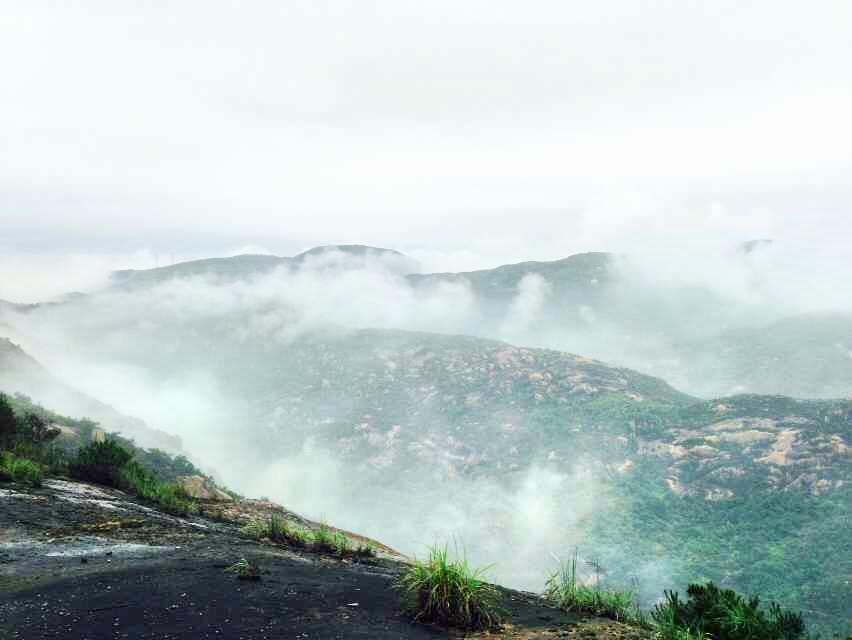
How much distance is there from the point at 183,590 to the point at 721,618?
11.4m

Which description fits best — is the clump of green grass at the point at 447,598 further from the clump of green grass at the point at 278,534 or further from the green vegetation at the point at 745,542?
the green vegetation at the point at 745,542

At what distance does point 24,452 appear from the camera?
925 inches

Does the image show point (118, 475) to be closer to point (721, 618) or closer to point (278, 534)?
point (278, 534)

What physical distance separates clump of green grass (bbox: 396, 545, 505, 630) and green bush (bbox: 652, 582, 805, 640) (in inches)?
141

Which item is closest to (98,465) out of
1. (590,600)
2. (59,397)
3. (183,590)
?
(183,590)

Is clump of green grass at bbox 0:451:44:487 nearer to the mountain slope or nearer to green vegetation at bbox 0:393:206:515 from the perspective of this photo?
green vegetation at bbox 0:393:206:515

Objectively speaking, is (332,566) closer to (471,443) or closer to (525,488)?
(525,488)

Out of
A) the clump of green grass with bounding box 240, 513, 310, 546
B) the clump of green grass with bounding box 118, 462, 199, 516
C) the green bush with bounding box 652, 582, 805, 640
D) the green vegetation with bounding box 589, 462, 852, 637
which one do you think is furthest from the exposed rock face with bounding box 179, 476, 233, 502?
the green vegetation with bounding box 589, 462, 852, 637

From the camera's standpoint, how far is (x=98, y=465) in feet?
74.5

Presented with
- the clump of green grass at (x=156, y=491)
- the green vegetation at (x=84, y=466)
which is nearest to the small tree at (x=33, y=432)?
the green vegetation at (x=84, y=466)

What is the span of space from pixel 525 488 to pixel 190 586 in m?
141

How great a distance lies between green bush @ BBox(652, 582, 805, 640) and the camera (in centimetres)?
1067

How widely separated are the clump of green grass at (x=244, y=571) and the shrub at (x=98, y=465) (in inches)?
573

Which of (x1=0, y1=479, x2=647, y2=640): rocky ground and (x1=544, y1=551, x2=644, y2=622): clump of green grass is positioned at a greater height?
(x1=544, y1=551, x2=644, y2=622): clump of green grass
